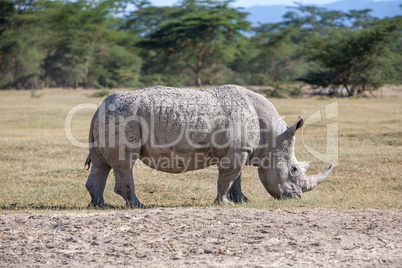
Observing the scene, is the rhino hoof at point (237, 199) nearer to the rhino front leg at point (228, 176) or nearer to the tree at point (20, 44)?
the rhino front leg at point (228, 176)

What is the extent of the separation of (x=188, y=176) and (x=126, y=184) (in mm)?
3441

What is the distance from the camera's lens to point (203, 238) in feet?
18.9

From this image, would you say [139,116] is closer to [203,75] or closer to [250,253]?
[250,253]

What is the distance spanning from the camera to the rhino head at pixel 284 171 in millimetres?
8133

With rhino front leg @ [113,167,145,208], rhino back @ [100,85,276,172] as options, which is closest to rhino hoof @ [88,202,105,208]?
rhino front leg @ [113,167,145,208]

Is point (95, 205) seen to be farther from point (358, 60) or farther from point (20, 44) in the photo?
point (20, 44)

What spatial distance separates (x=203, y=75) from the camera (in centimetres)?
4866

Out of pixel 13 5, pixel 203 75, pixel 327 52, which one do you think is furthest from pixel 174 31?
pixel 13 5

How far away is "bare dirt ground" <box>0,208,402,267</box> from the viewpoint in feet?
17.1

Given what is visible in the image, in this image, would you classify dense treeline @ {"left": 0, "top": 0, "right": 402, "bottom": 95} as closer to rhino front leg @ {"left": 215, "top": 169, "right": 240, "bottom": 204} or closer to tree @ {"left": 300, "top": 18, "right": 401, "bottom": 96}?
tree @ {"left": 300, "top": 18, "right": 401, "bottom": 96}

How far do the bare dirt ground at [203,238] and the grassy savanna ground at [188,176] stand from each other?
117cm

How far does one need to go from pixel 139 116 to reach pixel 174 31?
3488cm

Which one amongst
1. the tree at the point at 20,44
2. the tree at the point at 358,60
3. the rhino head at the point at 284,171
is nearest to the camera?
the rhino head at the point at 284,171

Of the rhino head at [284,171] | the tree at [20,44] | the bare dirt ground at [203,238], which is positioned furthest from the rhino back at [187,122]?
the tree at [20,44]
